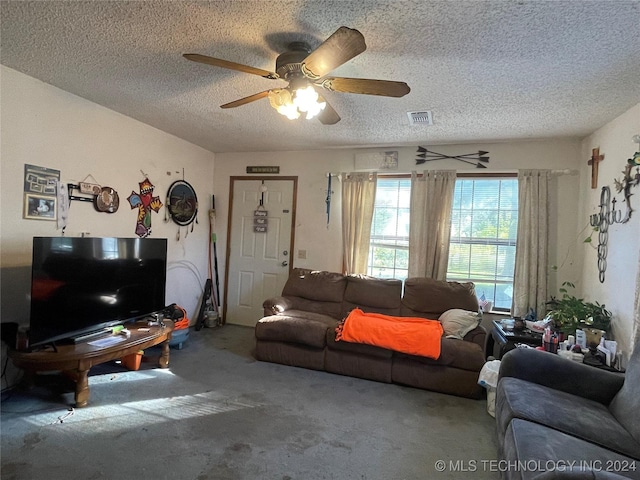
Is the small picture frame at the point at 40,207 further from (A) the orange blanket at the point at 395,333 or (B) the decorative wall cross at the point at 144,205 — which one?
(A) the orange blanket at the point at 395,333

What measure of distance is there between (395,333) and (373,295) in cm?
77

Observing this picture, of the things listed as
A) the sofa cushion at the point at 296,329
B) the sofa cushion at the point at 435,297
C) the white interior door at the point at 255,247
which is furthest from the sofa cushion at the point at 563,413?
the white interior door at the point at 255,247

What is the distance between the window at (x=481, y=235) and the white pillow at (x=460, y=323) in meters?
0.83

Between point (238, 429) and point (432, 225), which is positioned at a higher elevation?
point (432, 225)

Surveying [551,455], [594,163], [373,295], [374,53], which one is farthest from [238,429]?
[594,163]

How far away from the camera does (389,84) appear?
1.83 metres

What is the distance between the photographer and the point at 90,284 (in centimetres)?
268

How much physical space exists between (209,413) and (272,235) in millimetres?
2587

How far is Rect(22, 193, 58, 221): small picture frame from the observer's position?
2.58 meters

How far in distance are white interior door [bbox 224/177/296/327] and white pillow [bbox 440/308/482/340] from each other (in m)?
2.19

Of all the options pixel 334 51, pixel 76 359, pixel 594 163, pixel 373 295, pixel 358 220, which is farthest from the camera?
pixel 358 220

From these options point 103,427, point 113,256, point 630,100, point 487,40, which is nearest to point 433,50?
point 487,40

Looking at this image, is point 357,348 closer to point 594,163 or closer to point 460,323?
point 460,323

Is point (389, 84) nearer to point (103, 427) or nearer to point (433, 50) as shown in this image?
point (433, 50)
